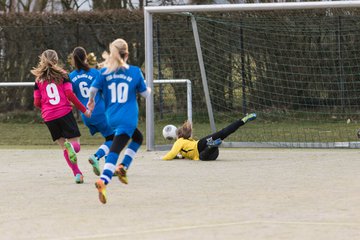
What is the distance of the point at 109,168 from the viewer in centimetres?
891

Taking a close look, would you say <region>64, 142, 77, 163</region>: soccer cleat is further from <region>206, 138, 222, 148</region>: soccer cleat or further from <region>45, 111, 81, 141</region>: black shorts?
<region>206, 138, 222, 148</region>: soccer cleat

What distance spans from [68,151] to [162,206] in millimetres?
2348

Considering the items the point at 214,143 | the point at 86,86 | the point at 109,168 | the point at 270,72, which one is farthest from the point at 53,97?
the point at 270,72

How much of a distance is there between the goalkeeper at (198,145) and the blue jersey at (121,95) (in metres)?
3.92

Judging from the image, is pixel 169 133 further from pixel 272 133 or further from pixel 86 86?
pixel 86 86

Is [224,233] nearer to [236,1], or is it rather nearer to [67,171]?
[67,171]

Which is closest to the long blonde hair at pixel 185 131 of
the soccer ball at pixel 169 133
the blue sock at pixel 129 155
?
the soccer ball at pixel 169 133

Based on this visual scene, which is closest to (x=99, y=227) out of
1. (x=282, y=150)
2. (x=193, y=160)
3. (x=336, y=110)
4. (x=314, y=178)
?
(x=314, y=178)

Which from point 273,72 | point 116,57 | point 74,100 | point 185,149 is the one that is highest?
point 116,57

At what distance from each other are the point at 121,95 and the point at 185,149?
433 cm

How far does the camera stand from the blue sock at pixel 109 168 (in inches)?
346

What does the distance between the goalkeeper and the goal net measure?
3209 mm

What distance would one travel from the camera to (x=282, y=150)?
15.2 m

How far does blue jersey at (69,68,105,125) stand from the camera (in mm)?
11406
